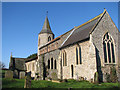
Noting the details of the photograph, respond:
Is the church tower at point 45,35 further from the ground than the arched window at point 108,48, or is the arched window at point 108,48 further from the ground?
the church tower at point 45,35

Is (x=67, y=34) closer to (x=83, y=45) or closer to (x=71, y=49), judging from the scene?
(x=71, y=49)

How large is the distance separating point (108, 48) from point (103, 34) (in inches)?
92.4

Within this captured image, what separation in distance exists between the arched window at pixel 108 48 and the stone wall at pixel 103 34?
0.54 metres

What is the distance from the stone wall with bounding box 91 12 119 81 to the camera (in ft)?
65.3

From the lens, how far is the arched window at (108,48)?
20.4 metres

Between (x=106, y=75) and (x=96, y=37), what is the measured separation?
19.3 feet

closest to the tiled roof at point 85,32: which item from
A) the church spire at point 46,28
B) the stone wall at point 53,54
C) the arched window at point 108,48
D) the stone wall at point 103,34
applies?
the stone wall at point 103,34

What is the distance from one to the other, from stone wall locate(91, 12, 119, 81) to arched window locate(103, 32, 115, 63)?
0.54 m

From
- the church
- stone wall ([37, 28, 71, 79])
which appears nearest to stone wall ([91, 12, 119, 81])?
the church

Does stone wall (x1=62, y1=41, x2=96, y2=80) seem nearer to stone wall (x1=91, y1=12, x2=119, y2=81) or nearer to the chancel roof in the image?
stone wall (x1=91, y1=12, x2=119, y2=81)

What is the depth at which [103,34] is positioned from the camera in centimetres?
2114

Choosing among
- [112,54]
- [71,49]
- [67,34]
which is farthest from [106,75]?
[67,34]

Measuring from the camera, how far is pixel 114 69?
19734 mm

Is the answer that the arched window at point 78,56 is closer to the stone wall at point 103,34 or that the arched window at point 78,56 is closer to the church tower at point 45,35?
the stone wall at point 103,34
